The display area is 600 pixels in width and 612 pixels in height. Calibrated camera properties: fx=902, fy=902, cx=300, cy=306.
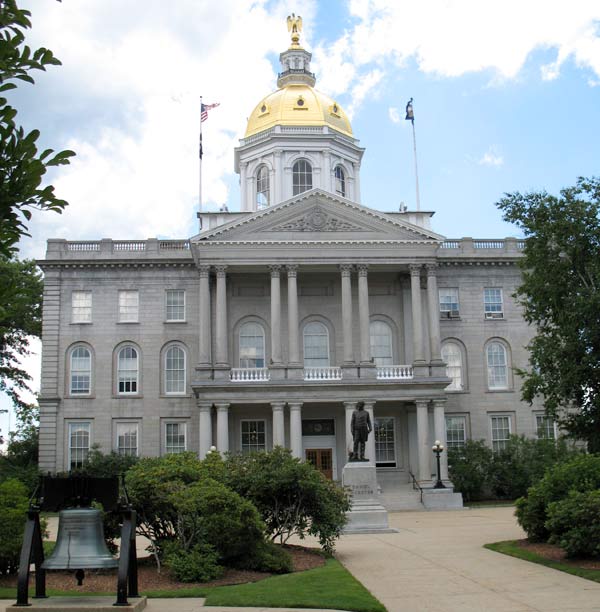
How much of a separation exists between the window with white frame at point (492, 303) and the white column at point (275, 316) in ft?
42.3

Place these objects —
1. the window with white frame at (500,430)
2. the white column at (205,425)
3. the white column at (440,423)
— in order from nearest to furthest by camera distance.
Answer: the white column at (205,425) → the white column at (440,423) → the window with white frame at (500,430)

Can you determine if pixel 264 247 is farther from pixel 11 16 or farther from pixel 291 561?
pixel 11 16

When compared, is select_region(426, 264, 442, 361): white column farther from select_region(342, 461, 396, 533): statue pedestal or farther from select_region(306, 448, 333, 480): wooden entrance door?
select_region(342, 461, 396, 533): statue pedestal

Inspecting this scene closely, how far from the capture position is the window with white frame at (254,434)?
4950 centimetres

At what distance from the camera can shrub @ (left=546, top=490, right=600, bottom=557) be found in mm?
18100

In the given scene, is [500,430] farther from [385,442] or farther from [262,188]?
[262,188]

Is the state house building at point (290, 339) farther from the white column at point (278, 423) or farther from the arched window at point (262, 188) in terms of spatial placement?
the arched window at point (262, 188)

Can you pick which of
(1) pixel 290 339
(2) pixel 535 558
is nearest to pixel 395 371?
(1) pixel 290 339

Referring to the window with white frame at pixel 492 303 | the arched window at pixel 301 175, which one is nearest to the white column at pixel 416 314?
the window with white frame at pixel 492 303

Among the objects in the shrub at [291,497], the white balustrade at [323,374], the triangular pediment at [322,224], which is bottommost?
the shrub at [291,497]

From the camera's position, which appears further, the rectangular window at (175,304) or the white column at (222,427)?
the rectangular window at (175,304)

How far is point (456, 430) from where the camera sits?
50906 mm

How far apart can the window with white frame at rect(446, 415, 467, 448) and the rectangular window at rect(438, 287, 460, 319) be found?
5900 millimetres

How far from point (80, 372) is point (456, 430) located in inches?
842
